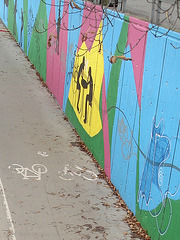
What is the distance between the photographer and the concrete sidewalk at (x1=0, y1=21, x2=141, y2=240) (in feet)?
21.8

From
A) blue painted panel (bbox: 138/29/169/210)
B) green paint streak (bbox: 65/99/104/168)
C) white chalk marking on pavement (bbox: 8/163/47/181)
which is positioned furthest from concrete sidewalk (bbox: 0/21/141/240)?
blue painted panel (bbox: 138/29/169/210)

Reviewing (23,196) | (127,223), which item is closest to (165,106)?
(127,223)

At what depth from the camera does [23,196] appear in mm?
7473

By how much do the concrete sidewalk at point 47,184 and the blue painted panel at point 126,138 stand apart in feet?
0.95

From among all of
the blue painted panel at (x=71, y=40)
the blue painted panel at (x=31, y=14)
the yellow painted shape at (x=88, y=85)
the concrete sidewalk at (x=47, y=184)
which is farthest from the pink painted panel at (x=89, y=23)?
the blue painted panel at (x=31, y=14)

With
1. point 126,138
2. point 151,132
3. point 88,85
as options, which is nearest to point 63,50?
point 88,85

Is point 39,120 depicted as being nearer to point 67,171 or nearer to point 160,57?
point 67,171

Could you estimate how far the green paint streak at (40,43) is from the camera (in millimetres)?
13988

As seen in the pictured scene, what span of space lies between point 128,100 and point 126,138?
1.85ft

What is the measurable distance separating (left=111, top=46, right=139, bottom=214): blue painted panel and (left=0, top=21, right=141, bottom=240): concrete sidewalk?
0.95 ft

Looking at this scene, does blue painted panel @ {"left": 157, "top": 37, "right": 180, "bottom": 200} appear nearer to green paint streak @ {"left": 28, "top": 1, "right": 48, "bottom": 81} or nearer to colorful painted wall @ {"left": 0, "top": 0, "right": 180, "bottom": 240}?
colorful painted wall @ {"left": 0, "top": 0, "right": 180, "bottom": 240}

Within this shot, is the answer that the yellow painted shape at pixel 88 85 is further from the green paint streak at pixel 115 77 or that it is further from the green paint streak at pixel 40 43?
the green paint streak at pixel 40 43

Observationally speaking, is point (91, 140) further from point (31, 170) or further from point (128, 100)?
point (128, 100)

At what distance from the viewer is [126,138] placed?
7.38 metres
